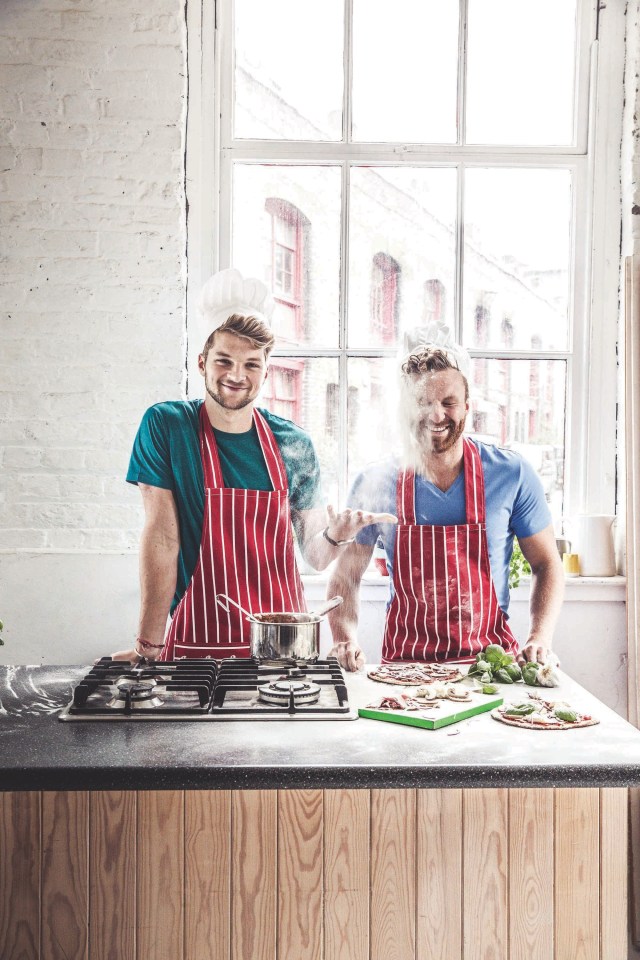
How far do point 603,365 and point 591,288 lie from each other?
32 cm

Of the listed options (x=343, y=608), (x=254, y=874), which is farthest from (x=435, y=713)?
(x=343, y=608)

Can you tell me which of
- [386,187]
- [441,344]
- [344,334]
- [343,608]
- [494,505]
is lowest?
[343,608]

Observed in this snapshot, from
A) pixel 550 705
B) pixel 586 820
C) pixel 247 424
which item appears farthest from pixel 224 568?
pixel 586 820

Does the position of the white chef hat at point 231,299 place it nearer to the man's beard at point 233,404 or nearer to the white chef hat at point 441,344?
the man's beard at point 233,404

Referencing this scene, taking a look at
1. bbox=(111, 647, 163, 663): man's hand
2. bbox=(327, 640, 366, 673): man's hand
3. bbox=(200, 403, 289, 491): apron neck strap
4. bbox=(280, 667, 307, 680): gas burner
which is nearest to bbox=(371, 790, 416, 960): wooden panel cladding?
bbox=(280, 667, 307, 680): gas burner

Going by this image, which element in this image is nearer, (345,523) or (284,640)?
(284,640)

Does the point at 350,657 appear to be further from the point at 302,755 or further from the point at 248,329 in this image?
the point at 248,329

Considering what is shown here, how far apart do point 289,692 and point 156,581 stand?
1.00 meters

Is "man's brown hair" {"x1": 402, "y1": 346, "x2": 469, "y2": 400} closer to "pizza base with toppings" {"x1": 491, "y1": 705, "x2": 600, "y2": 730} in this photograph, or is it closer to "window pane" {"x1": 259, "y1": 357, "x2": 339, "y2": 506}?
"window pane" {"x1": 259, "y1": 357, "x2": 339, "y2": 506}

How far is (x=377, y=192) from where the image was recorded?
11.4 ft

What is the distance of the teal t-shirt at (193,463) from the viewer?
277cm

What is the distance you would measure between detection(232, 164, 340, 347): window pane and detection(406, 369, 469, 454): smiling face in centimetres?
74

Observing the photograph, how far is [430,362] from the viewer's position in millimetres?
2863

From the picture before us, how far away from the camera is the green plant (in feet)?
10.3
